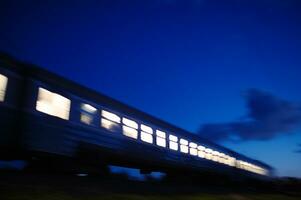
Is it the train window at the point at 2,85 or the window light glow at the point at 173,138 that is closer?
the train window at the point at 2,85

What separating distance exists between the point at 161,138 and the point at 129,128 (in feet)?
7.70

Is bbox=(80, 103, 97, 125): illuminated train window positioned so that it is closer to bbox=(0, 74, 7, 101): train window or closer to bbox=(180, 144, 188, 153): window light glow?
bbox=(0, 74, 7, 101): train window

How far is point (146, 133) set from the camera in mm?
12328

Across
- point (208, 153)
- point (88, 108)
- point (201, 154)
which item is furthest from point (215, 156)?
point (88, 108)

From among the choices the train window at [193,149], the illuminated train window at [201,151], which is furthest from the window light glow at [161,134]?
the illuminated train window at [201,151]

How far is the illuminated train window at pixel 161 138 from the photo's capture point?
42.9 ft

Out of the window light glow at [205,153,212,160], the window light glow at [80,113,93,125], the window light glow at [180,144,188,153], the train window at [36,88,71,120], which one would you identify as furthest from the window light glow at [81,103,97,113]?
the window light glow at [205,153,212,160]

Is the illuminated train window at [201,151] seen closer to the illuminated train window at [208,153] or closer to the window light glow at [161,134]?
the illuminated train window at [208,153]

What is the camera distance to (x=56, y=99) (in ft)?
29.3

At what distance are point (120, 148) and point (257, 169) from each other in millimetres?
21264

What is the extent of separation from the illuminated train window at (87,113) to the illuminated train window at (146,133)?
2.63 meters

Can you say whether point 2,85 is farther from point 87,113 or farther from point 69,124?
point 87,113

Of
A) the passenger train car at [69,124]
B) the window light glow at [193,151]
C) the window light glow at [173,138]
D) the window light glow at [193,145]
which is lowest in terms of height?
the passenger train car at [69,124]

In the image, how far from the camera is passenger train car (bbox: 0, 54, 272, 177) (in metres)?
7.88
